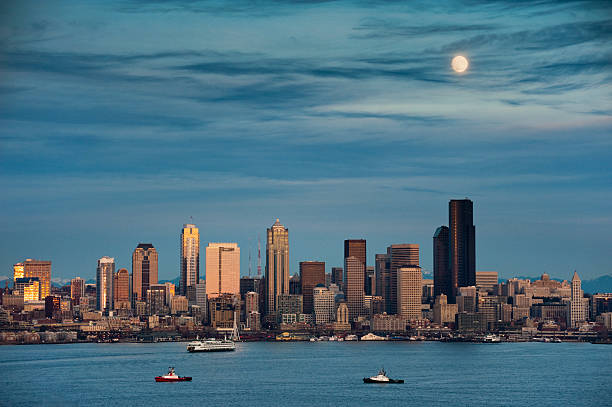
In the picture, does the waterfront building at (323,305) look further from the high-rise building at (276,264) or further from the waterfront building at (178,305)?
the waterfront building at (178,305)

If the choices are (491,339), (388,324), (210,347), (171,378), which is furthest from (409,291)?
(171,378)

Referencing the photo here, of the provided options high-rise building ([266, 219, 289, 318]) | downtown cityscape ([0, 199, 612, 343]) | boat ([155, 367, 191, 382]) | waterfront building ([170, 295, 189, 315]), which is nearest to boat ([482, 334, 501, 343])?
downtown cityscape ([0, 199, 612, 343])

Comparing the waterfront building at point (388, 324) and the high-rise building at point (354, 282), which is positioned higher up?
the high-rise building at point (354, 282)

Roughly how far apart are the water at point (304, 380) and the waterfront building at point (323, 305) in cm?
7964

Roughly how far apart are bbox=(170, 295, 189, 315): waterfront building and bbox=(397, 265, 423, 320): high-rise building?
129ft

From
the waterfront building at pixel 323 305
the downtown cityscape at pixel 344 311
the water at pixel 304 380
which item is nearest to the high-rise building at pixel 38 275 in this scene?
the downtown cityscape at pixel 344 311

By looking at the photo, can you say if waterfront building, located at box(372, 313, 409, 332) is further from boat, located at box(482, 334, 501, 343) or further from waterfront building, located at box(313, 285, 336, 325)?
boat, located at box(482, 334, 501, 343)

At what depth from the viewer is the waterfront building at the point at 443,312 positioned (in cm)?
17027

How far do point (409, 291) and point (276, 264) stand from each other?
25.3 metres

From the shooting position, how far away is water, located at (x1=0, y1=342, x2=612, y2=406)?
5278 centimetres

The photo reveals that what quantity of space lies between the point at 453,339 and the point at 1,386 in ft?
307

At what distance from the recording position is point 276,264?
189875 mm

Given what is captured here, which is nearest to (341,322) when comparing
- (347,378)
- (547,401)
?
(347,378)

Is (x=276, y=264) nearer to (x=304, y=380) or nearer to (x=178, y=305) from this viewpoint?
(x=178, y=305)
